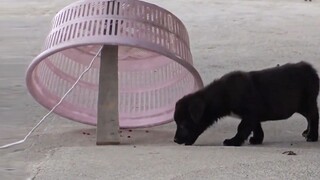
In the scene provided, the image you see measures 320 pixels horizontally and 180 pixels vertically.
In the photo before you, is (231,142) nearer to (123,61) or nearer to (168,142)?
(168,142)

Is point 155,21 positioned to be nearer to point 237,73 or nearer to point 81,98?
point 237,73

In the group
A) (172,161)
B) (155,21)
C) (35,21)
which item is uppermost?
(155,21)

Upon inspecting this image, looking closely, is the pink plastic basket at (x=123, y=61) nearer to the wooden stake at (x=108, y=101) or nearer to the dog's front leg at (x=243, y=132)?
the wooden stake at (x=108, y=101)

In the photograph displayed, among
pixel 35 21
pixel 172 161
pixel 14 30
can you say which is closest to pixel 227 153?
pixel 172 161

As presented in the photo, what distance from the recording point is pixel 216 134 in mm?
7410

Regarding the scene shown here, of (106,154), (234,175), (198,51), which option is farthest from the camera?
(198,51)

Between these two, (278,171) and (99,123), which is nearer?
(278,171)

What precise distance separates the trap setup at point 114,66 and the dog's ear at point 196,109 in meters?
0.30

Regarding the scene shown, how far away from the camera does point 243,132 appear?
663 cm

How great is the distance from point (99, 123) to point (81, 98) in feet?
4.92

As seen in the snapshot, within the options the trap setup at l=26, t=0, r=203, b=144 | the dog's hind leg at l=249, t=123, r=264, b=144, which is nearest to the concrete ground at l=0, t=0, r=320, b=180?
the dog's hind leg at l=249, t=123, r=264, b=144

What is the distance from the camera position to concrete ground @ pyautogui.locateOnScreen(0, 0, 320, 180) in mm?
5398

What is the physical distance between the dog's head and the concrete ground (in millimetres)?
143

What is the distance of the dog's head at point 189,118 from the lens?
660cm
